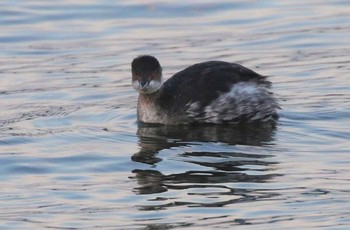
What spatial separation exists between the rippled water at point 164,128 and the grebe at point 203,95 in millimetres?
175

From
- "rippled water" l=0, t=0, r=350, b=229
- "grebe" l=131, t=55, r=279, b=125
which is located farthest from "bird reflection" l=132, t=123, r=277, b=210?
"grebe" l=131, t=55, r=279, b=125

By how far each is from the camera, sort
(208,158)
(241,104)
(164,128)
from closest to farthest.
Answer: (208,158), (164,128), (241,104)

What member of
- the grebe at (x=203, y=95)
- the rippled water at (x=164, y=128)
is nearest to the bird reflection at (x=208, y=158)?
the rippled water at (x=164, y=128)

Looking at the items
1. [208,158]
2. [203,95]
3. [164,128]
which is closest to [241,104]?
[203,95]

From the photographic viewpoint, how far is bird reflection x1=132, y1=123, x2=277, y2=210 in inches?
413

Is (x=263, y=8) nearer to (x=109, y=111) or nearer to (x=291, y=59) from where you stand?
(x=291, y=59)

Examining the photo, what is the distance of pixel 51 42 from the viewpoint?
702 inches

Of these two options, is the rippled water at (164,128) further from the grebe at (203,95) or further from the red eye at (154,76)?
the red eye at (154,76)

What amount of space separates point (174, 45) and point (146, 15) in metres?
2.18

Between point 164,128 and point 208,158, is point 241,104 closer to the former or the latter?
point 164,128

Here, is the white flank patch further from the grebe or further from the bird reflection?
the bird reflection

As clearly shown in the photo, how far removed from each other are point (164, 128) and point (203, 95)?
1.64 ft

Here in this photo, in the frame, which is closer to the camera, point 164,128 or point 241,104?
point 164,128

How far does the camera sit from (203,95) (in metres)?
13.4
